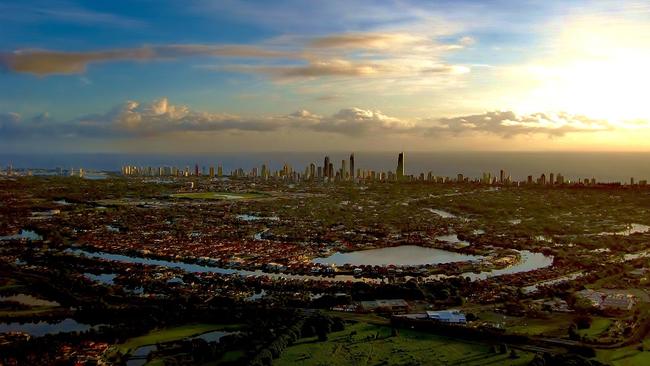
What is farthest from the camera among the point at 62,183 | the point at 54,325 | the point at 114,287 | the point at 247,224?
the point at 62,183

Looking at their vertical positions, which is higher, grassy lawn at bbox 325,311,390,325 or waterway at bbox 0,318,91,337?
grassy lawn at bbox 325,311,390,325

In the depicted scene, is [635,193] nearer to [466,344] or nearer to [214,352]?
[466,344]

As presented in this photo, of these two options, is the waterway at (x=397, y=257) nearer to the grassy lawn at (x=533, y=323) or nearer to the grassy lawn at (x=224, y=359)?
the grassy lawn at (x=533, y=323)

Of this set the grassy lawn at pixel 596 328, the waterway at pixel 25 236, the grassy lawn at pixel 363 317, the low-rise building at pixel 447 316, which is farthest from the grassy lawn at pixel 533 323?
the waterway at pixel 25 236

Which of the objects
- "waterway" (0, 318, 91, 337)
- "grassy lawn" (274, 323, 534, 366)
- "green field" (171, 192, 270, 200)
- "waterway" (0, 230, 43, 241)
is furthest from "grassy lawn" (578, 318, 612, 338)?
"green field" (171, 192, 270, 200)

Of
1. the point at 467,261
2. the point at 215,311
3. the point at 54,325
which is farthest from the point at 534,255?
the point at 54,325

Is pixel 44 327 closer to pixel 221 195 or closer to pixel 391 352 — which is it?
pixel 391 352

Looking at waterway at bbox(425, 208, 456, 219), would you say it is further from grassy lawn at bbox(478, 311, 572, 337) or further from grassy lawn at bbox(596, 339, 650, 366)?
grassy lawn at bbox(596, 339, 650, 366)

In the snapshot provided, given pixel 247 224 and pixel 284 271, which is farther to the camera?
pixel 247 224
